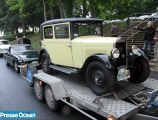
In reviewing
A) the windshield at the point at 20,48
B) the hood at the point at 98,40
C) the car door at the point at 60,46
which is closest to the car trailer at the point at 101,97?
the car door at the point at 60,46

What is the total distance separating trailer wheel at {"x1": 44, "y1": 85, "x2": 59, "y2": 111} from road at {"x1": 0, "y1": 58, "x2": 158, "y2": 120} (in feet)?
0.49

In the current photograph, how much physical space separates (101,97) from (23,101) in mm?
3114

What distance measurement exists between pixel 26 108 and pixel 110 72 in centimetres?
278

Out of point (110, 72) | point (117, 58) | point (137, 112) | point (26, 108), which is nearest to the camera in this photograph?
point (137, 112)

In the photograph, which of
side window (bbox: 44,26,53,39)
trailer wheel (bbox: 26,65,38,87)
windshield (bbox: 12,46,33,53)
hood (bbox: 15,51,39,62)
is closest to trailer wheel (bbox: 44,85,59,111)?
trailer wheel (bbox: 26,65,38,87)

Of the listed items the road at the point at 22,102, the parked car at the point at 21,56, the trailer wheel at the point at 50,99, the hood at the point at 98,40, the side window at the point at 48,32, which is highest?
the side window at the point at 48,32

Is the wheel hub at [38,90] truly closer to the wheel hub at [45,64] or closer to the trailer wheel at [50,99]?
the trailer wheel at [50,99]

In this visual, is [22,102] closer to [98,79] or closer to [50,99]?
[50,99]

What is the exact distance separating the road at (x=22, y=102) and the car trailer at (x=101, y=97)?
0.24 metres

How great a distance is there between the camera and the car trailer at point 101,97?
4.61m

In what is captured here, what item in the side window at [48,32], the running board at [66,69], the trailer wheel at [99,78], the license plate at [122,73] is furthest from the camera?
the side window at [48,32]

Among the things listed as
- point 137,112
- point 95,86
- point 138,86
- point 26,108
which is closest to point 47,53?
point 26,108

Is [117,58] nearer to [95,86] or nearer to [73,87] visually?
[95,86]

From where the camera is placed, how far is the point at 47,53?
7.88 m
